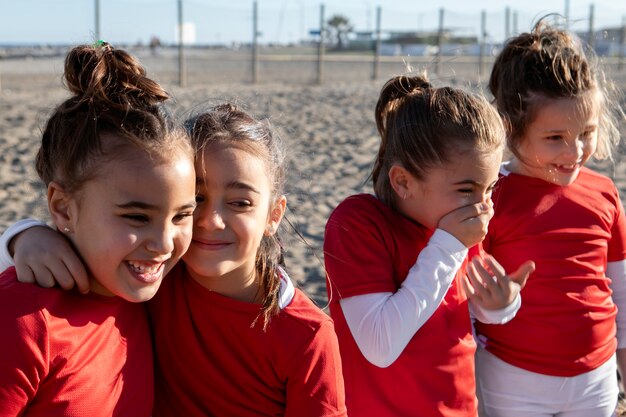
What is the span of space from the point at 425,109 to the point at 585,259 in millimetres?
769

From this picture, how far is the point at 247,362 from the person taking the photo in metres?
1.73

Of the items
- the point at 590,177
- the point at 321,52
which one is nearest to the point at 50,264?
the point at 590,177

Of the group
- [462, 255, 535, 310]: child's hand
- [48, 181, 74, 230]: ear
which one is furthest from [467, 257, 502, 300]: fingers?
[48, 181, 74, 230]: ear

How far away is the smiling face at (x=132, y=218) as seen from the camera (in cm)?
157

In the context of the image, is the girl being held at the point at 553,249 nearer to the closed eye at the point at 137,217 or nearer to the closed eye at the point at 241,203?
the closed eye at the point at 241,203

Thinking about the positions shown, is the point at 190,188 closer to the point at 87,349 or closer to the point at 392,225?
the point at 87,349

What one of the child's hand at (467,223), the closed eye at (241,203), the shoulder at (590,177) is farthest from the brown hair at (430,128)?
the shoulder at (590,177)

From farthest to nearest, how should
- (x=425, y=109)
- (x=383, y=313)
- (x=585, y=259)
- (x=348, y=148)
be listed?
(x=348, y=148), (x=585, y=259), (x=425, y=109), (x=383, y=313)

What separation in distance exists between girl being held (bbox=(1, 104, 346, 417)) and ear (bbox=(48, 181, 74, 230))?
0.20ft

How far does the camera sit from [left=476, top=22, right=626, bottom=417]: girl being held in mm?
2299

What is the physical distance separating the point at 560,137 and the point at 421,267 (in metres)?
0.74

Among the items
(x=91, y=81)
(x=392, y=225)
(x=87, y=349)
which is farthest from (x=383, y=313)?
(x=91, y=81)

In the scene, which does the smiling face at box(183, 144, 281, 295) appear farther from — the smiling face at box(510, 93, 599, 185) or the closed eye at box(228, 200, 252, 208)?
the smiling face at box(510, 93, 599, 185)

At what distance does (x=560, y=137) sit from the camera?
2324 millimetres
